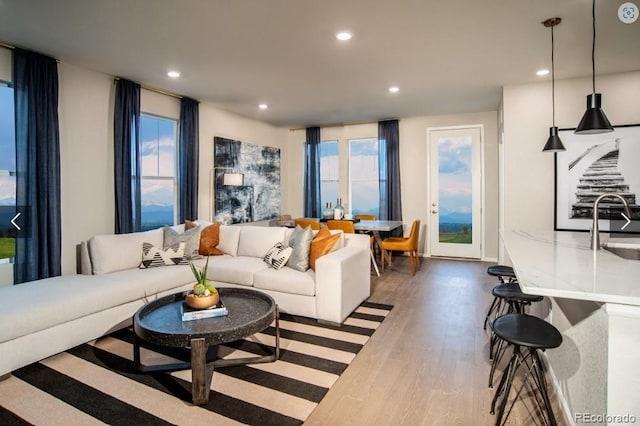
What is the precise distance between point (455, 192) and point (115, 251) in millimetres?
5654

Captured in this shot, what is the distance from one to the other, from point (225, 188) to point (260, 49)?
3018mm

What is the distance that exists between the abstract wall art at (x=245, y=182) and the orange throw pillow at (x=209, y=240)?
1282 mm

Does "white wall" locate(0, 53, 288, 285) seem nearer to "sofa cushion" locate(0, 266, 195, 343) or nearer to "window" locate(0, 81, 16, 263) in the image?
"window" locate(0, 81, 16, 263)

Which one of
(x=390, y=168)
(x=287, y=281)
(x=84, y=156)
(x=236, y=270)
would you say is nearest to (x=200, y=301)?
(x=287, y=281)

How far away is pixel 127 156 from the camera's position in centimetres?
448

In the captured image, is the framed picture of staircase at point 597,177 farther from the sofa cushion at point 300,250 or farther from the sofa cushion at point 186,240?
the sofa cushion at point 186,240

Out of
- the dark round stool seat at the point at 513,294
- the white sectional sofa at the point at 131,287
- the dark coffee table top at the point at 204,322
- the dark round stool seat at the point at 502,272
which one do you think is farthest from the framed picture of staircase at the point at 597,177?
the dark coffee table top at the point at 204,322

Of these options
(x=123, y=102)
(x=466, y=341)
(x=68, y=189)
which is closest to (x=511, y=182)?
(x=466, y=341)

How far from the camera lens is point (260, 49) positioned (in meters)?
3.62

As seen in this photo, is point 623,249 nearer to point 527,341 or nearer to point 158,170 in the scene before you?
point 527,341

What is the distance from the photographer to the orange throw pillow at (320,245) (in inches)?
148

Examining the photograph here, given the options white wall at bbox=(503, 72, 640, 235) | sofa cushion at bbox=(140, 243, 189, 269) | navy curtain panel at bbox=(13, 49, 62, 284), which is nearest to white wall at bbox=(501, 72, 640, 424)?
white wall at bbox=(503, 72, 640, 235)

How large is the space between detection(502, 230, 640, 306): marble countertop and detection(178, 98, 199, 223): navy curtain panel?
436 centimetres

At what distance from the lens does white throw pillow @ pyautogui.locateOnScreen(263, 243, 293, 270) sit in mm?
3824
